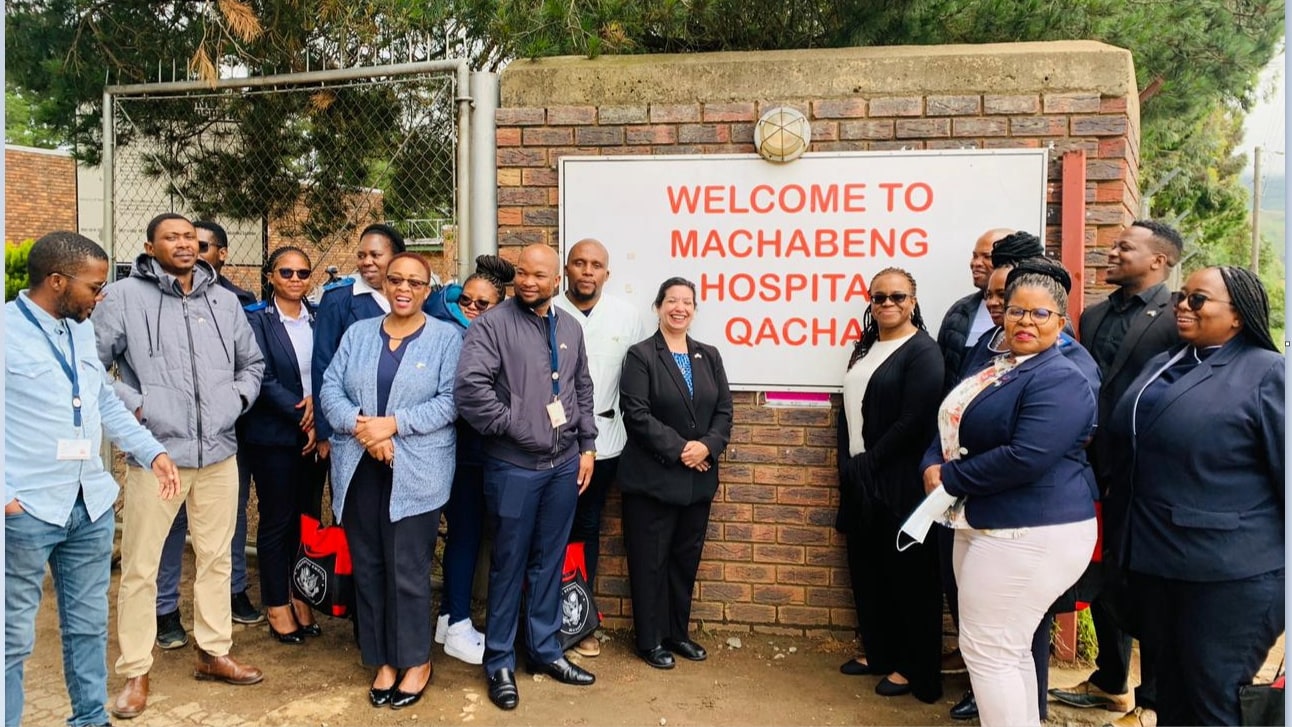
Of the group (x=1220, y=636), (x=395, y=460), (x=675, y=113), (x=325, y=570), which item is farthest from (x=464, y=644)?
(x=1220, y=636)

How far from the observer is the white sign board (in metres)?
4.06

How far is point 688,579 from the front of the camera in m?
4.15

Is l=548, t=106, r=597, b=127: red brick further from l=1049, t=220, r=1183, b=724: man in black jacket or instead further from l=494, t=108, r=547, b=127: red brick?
l=1049, t=220, r=1183, b=724: man in black jacket

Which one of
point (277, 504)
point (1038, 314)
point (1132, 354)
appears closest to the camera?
point (1038, 314)

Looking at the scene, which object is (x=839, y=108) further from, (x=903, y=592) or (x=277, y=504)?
(x=277, y=504)

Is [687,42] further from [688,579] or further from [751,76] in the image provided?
[688,579]

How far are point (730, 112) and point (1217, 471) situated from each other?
8.26ft

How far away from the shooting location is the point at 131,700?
3.52m

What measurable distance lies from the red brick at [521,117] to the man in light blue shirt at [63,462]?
1974 millimetres

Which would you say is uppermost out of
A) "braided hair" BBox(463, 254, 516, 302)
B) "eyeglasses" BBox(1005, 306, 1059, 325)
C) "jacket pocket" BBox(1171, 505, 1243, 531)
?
"braided hair" BBox(463, 254, 516, 302)

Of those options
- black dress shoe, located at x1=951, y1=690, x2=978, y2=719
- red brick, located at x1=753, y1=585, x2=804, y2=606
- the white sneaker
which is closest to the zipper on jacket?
the white sneaker

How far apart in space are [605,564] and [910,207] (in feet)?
7.33

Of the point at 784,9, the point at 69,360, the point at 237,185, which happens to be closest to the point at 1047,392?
the point at 69,360

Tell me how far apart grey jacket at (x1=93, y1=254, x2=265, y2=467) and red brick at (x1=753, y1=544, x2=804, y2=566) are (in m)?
2.39
